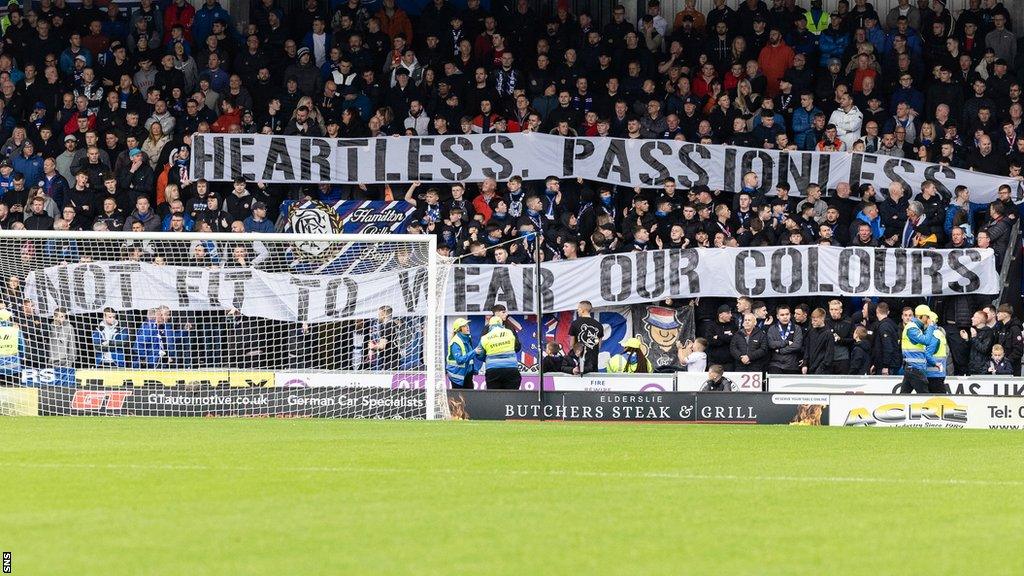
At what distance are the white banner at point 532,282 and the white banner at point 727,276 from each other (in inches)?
0.6

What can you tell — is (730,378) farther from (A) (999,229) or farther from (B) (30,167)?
(B) (30,167)

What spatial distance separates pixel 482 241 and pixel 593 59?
4.36 m

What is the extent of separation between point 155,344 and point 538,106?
8.08m

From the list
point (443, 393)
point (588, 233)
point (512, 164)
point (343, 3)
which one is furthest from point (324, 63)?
point (443, 393)

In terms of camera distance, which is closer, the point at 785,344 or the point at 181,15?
the point at 785,344

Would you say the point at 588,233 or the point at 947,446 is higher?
the point at 588,233

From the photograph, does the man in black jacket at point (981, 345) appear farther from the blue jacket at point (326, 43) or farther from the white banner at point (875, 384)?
the blue jacket at point (326, 43)

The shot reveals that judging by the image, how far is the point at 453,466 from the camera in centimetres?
1019

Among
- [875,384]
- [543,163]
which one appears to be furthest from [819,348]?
[543,163]

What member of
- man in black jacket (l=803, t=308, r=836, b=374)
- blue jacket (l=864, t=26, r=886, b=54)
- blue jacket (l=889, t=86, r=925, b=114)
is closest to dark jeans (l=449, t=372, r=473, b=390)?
man in black jacket (l=803, t=308, r=836, b=374)

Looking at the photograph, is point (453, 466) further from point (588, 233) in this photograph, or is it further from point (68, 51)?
point (68, 51)

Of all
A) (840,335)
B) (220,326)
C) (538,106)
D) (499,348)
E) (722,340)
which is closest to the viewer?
(499,348)

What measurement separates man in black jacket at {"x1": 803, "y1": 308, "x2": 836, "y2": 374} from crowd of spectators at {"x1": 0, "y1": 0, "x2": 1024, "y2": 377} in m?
1.48

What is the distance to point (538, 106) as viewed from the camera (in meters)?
24.6
